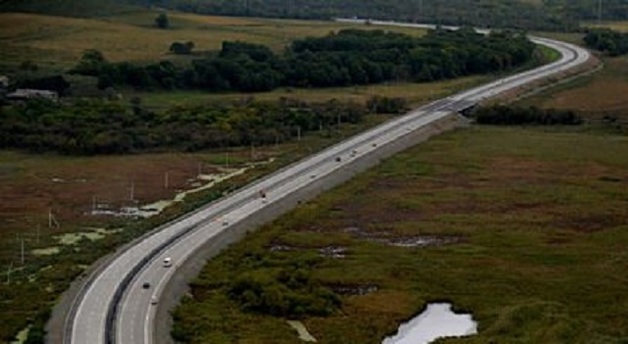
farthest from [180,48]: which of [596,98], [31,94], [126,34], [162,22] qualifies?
[596,98]

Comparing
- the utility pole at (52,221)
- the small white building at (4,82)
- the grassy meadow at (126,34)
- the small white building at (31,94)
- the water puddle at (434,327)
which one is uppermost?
the grassy meadow at (126,34)

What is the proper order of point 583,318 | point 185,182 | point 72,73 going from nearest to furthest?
point 583,318, point 185,182, point 72,73

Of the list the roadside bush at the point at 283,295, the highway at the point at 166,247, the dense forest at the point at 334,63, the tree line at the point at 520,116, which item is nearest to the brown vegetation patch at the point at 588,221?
the highway at the point at 166,247

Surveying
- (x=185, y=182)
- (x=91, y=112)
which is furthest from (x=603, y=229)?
(x=91, y=112)

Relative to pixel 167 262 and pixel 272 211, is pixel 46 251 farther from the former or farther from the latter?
pixel 272 211

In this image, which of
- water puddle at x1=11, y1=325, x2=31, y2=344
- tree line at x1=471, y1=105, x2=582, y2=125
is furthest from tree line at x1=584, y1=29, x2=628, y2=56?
water puddle at x1=11, y1=325, x2=31, y2=344

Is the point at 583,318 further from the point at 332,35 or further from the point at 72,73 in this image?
the point at 332,35

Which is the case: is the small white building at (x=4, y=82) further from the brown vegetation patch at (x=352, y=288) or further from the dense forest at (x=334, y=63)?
the brown vegetation patch at (x=352, y=288)
